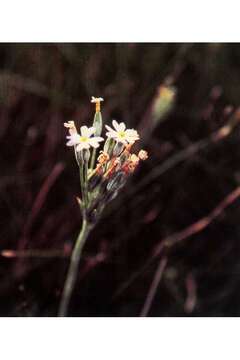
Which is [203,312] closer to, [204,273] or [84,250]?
[204,273]

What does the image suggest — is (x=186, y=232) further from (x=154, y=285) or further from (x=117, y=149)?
(x=117, y=149)

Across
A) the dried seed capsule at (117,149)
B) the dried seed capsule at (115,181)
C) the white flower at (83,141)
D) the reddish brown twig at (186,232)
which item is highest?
the reddish brown twig at (186,232)

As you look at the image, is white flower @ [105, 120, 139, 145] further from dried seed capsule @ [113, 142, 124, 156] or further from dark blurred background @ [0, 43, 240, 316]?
dark blurred background @ [0, 43, 240, 316]

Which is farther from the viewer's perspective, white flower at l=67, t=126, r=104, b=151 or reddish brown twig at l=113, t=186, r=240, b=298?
reddish brown twig at l=113, t=186, r=240, b=298

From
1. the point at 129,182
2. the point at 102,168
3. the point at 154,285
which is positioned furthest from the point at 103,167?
the point at 129,182

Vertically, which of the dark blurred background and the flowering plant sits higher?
the dark blurred background

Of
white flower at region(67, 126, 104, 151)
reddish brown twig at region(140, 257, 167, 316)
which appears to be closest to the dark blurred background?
reddish brown twig at region(140, 257, 167, 316)

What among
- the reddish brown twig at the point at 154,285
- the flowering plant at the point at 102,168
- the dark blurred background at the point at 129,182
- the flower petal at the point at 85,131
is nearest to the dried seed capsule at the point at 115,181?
the flowering plant at the point at 102,168

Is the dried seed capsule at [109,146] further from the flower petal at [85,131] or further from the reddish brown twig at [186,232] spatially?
the reddish brown twig at [186,232]

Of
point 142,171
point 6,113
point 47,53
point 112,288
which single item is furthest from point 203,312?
point 47,53
